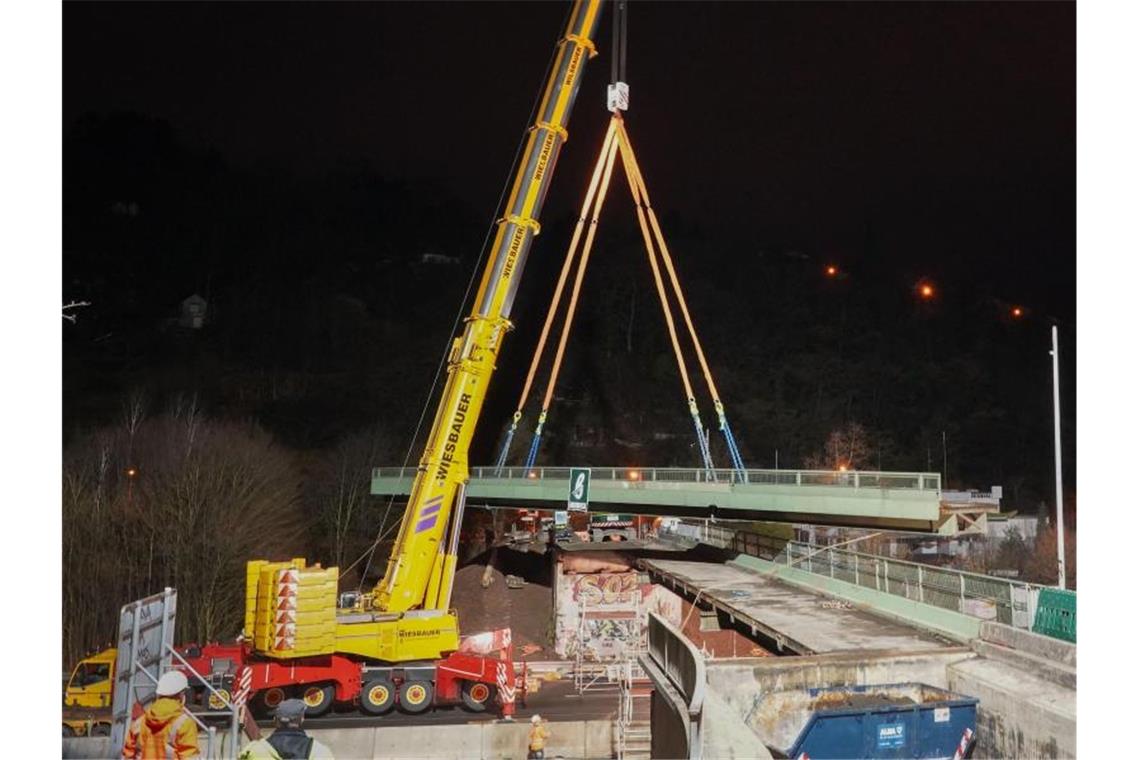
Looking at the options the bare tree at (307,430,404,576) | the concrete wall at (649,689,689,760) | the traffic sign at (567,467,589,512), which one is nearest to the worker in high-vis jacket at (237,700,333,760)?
the concrete wall at (649,689,689,760)

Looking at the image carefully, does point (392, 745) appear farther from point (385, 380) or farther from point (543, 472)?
point (385, 380)

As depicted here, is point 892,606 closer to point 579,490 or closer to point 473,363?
point 473,363

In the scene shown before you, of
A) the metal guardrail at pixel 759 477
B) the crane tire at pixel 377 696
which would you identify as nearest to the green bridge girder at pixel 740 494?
the metal guardrail at pixel 759 477

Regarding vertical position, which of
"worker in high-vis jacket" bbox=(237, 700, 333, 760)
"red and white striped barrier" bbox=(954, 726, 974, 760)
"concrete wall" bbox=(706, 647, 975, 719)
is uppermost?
"worker in high-vis jacket" bbox=(237, 700, 333, 760)

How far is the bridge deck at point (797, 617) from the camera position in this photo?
1566 cm

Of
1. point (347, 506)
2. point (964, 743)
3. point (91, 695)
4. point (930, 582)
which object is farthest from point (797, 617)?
point (347, 506)

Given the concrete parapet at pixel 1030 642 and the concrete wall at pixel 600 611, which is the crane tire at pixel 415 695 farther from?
the concrete wall at pixel 600 611

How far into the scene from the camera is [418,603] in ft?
61.1

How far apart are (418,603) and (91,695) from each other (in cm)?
758

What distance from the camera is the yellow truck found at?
16.9 metres

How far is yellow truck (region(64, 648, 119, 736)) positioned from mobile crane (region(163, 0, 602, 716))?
8.35 feet

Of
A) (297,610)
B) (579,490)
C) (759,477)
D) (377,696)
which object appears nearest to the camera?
(297,610)

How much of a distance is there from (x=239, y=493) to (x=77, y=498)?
617 centimetres

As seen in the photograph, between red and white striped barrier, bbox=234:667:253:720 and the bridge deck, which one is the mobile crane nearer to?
red and white striped barrier, bbox=234:667:253:720
